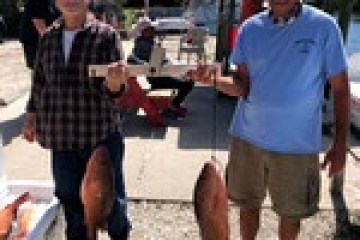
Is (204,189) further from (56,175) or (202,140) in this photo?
(202,140)

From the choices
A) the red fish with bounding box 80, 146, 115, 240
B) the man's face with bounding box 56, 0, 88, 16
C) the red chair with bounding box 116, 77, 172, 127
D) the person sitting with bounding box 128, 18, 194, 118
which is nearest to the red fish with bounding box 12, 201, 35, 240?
the red fish with bounding box 80, 146, 115, 240

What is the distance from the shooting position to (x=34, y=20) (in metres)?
6.74

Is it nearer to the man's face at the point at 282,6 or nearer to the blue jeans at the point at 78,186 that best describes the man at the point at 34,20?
the blue jeans at the point at 78,186

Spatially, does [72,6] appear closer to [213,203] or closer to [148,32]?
[213,203]

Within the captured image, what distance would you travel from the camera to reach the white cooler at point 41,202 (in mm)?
3654

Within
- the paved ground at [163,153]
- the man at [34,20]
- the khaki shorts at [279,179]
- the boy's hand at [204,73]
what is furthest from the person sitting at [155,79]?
the boy's hand at [204,73]

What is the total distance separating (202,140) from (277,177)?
Result: 13.1 ft

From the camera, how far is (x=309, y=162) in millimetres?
3701

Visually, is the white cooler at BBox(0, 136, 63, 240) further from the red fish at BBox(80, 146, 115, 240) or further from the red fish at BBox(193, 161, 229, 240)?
the red fish at BBox(193, 161, 229, 240)

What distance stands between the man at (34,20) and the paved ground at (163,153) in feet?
3.38

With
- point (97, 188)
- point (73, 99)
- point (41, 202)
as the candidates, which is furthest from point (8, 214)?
point (97, 188)

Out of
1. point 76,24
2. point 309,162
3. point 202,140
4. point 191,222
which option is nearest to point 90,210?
point 76,24

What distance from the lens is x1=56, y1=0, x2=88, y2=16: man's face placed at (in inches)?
134

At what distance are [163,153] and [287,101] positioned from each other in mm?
3771
